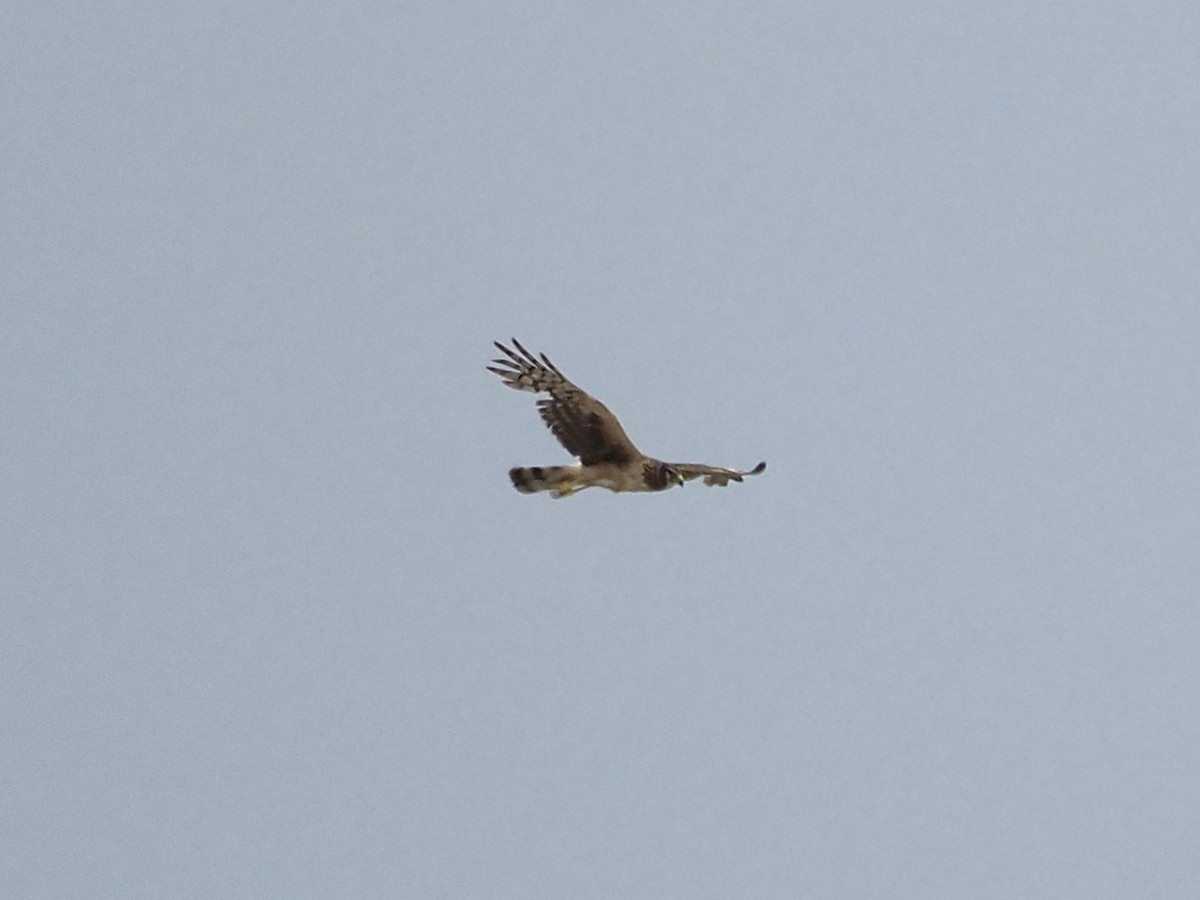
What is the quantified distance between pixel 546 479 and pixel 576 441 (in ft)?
1.50

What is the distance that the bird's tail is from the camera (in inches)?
1026

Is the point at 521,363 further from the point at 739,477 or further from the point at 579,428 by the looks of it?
the point at 739,477

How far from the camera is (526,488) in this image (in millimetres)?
26078

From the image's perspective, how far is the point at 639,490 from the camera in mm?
26547

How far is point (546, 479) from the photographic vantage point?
2612 centimetres

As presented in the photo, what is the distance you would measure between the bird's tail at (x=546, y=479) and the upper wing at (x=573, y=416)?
208 mm

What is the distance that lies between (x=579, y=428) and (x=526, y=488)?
715 mm

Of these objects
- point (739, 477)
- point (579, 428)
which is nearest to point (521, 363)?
point (579, 428)

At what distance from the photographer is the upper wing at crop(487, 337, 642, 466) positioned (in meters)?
26.2

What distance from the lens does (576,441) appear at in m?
26.3

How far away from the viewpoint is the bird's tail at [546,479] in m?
26.1

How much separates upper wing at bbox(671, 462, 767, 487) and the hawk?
41 cm

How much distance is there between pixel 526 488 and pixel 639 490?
109cm

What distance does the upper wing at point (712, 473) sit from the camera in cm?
2686
